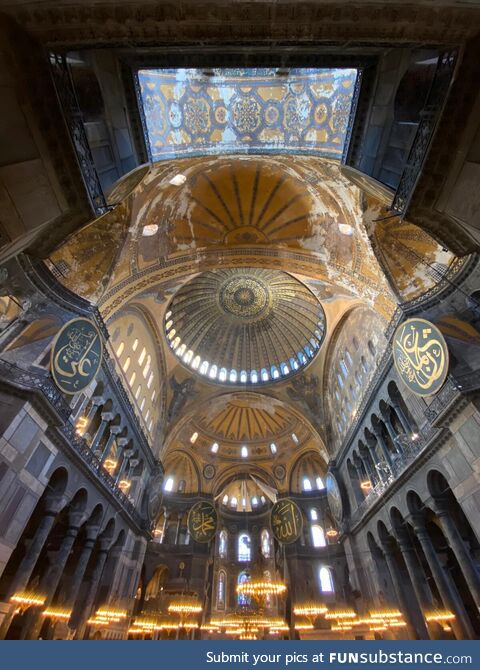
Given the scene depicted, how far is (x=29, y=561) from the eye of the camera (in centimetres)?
772

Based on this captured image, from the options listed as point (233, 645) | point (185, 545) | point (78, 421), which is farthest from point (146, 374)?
point (233, 645)

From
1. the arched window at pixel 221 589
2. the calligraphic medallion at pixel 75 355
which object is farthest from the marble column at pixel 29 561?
the arched window at pixel 221 589

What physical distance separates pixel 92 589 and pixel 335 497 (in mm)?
11527

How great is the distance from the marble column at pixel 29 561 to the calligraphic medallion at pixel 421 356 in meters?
10.6

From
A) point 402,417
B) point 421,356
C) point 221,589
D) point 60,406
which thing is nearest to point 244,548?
point 221,589

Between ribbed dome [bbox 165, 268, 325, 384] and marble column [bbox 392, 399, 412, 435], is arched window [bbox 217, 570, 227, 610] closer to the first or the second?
ribbed dome [bbox 165, 268, 325, 384]

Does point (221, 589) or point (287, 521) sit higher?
point (287, 521)

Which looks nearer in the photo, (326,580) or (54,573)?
(54,573)

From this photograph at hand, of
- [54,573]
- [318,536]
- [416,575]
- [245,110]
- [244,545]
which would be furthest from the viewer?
[244,545]

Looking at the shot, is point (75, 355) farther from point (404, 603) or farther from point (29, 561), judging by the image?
point (404, 603)

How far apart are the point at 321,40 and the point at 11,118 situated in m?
4.37

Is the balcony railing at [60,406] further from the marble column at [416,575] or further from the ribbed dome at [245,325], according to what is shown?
the marble column at [416,575]

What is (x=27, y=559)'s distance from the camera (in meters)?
7.74

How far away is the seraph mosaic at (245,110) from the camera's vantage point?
6680 millimetres
